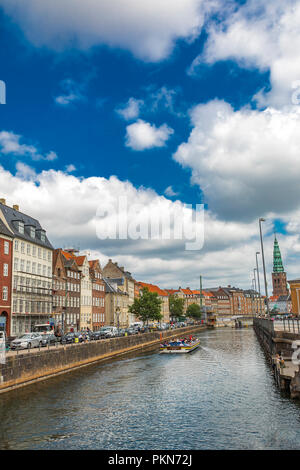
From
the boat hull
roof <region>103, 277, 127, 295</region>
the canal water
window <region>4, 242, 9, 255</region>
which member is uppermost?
window <region>4, 242, 9, 255</region>

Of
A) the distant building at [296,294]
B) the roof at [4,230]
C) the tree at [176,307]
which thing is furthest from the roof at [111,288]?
the tree at [176,307]

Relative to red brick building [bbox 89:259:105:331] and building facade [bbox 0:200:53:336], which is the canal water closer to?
building facade [bbox 0:200:53:336]

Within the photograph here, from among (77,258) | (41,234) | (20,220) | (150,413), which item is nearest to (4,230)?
(20,220)

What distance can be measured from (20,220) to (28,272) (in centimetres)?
831

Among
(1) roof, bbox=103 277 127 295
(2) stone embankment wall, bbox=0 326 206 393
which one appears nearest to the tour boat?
(2) stone embankment wall, bbox=0 326 206 393

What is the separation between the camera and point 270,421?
21.5 metres

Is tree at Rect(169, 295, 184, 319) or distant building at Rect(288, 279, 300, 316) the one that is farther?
tree at Rect(169, 295, 184, 319)

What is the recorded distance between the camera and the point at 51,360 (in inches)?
1471

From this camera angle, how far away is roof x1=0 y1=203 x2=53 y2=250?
207 ft

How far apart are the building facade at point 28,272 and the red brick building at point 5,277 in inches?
47.3

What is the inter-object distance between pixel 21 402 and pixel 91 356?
2185 centimetres

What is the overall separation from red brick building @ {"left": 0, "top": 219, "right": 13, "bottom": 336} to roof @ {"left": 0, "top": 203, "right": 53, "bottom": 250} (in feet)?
11.6

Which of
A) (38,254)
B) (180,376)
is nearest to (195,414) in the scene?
(180,376)

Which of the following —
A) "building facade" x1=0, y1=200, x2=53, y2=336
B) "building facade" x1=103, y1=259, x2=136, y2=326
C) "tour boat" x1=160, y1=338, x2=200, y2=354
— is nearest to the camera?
"building facade" x1=0, y1=200, x2=53, y2=336
